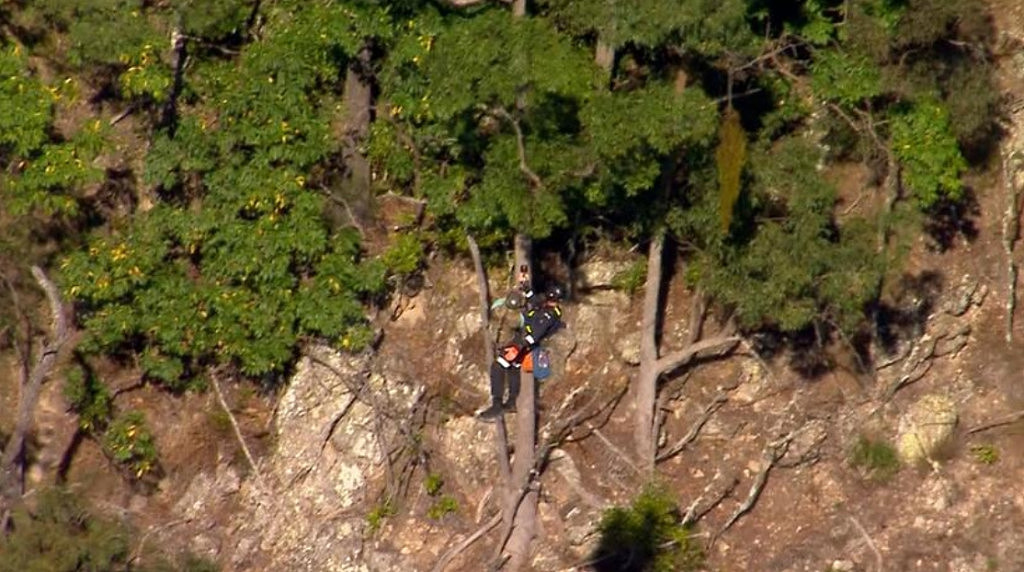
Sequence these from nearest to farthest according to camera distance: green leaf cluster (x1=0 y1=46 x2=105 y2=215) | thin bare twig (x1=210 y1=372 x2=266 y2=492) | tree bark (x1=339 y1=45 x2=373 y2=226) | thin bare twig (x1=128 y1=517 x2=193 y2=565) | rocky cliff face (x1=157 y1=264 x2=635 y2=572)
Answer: thin bare twig (x1=128 y1=517 x2=193 y2=565)
green leaf cluster (x1=0 y1=46 x2=105 y2=215)
tree bark (x1=339 y1=45 x2=373 y2=226)
rocky cliff face (x1=157 y1=264 x2=635 y2=572)
thin bare twig (x1=210 y1=372 x2=266 y2=492)

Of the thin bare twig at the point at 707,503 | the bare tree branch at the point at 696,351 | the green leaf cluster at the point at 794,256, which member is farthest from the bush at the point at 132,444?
the green leaf cluster at the point at 794,256

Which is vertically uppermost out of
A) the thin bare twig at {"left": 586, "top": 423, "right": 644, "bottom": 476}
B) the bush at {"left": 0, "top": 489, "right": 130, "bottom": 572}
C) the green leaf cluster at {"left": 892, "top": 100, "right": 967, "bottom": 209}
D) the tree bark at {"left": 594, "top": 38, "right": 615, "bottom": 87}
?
the tree bark at {"left": 594, "top": 38, "right": 615, "bottom": 87}

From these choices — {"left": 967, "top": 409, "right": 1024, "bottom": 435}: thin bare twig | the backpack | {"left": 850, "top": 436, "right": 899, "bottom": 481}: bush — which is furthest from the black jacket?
{"left": 967, "top": 409, "right": 1024, "bottom": 435}: thin bare twig

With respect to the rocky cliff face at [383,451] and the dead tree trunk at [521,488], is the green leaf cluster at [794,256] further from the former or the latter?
the dead tree trunk at [521,488]

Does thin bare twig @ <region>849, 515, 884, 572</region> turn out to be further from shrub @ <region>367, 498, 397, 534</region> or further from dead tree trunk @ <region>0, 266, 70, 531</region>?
dead tree trunk @ <region>0, 266, 70, 531</region>

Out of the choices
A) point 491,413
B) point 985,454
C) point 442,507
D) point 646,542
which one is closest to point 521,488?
point 491,413

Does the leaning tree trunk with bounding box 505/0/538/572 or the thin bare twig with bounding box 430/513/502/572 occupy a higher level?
the leaning tree trunk with bounding box 505/0/538/572

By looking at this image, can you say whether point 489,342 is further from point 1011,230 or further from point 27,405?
point 1011,230
